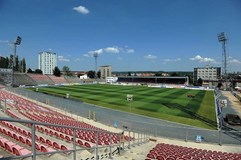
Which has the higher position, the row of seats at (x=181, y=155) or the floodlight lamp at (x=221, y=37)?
the floodlight lamp at (x=221, y=37)

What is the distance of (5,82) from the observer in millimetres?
89250

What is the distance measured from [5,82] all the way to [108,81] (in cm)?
5886

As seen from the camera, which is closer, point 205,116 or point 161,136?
point 161,136

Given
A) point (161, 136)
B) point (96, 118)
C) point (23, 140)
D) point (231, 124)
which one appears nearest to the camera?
point (23, 140)

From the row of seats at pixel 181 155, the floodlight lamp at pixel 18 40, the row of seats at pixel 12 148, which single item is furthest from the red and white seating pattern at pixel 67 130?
the floodlight lamp at pixel 18 40

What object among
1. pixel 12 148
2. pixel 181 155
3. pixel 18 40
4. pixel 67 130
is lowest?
pixel 181 155

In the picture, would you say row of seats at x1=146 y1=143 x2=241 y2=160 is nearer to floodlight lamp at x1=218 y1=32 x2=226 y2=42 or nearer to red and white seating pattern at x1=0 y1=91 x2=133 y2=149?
red and white seating pattern at x1=0 y1=91 x2=133 y2=149

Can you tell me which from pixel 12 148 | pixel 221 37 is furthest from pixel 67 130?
pixel 221 37

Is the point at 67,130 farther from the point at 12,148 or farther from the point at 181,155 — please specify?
the point at 181,155

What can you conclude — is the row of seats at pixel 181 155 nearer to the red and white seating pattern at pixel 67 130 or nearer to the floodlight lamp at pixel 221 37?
the red and white seating pattern at pixel 67 130

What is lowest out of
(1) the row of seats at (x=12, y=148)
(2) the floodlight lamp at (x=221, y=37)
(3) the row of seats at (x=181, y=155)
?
(3) the row of seats at (x=181, y=155)

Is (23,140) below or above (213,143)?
above

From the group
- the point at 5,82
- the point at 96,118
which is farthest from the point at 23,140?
the point at 5,82

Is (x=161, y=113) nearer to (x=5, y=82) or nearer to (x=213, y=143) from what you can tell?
(x=213, y=143)
